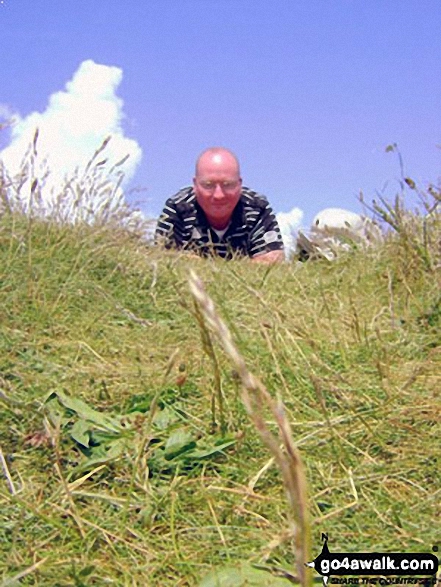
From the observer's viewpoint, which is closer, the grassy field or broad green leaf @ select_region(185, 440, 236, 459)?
the grassy field

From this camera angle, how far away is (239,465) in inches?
69.5

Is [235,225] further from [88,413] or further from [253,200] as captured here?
[88,413]

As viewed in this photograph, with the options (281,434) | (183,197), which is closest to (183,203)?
(183,197)

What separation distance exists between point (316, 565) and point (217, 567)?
19 centimetres

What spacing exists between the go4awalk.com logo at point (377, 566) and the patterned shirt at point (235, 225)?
4.78 meters

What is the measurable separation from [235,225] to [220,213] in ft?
0.90

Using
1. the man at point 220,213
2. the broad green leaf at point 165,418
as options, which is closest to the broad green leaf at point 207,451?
the broad green leaf at point 165,418

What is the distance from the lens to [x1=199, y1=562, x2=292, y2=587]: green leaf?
134 centimetres

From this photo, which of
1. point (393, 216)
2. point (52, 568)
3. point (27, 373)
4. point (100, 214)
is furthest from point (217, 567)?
point (100, 214)

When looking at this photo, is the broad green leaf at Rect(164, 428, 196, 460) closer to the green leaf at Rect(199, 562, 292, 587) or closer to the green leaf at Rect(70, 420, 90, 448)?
the green leaf at Rect(70, 420, 90, 448)

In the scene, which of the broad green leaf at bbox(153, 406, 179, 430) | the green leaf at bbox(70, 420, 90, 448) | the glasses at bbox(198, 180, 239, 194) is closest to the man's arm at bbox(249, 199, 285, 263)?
the glasses at bbox(198, 180, 239, 194)

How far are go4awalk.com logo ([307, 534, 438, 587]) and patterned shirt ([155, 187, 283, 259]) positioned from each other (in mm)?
4783

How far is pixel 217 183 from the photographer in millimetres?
6137

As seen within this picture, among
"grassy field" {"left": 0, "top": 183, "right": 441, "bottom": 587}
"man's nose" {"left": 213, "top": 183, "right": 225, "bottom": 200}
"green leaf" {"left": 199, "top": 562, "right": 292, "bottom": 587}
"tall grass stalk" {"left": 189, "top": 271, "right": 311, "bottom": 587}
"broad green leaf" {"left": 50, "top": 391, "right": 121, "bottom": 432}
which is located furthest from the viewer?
"man's nose" {"left": 213, "top": 183, "right": 225, "bottom": 200}
